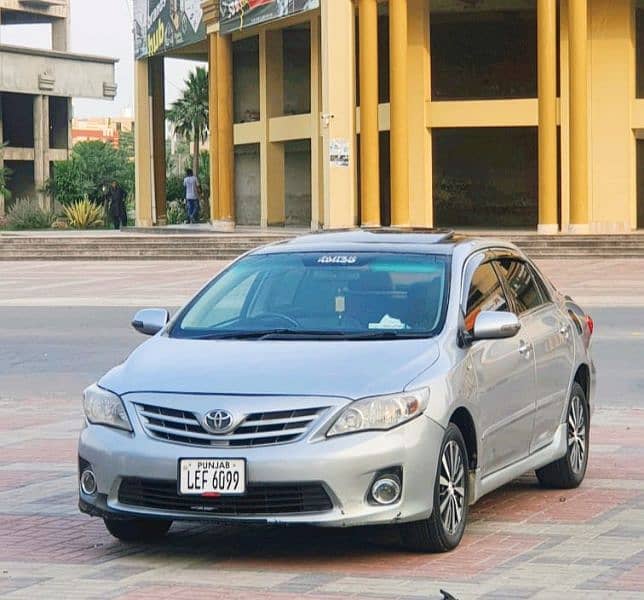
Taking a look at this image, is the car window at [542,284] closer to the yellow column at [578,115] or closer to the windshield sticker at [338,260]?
the windshield sticker at [338,260]

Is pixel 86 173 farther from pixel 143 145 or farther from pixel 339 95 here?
pixel 339 95

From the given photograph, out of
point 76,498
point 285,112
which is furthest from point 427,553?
point 285,112

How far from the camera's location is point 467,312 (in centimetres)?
827

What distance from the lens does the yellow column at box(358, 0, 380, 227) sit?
1656 inches

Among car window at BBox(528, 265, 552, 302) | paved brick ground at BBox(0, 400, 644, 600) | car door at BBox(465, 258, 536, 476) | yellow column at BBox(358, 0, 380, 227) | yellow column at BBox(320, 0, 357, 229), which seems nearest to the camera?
paved brick ground at BBox(0, 400, 644, 600)

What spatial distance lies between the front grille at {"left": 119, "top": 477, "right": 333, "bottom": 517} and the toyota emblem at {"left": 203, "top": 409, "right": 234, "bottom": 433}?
275 mm

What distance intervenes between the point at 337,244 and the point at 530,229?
126ft

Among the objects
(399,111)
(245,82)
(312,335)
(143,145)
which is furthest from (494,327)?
(143,145)

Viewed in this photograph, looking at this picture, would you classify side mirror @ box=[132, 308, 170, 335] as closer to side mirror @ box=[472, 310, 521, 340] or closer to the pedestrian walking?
side mirror @ box=[472, 310, 521, 340]

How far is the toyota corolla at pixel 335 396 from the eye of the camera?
23.3 feet

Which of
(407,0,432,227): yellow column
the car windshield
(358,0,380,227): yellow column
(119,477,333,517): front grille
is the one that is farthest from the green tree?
(119,477,333,517): front grille

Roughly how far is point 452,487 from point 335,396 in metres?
0.82

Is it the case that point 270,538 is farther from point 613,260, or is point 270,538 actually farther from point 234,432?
point 613,260

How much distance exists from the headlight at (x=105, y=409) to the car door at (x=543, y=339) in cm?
242
